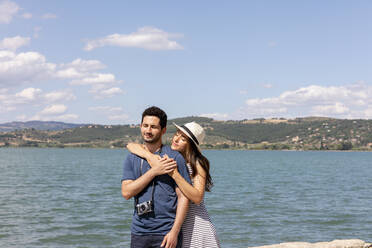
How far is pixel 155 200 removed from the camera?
414 cm

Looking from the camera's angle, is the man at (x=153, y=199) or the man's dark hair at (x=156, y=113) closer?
the man at (x=153, y=199)

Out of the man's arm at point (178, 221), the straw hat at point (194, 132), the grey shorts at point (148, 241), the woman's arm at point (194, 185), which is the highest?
the straw hat at point (194, 132)

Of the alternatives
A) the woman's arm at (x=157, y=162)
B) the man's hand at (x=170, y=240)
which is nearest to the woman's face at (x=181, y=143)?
the woman's arm at (x=157, y=162)

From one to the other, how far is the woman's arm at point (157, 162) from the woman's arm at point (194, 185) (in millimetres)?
81

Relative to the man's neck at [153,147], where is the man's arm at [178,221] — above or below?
below

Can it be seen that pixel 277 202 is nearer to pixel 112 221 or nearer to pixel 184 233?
pixel 112 221

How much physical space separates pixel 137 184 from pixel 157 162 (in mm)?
288

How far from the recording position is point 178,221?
4.15m

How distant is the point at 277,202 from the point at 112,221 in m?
13.0

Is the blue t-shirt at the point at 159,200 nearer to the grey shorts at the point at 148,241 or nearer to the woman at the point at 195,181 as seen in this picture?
the grey shorts at the point at 148,241

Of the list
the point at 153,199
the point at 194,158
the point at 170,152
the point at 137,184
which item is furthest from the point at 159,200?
the point at 194,158

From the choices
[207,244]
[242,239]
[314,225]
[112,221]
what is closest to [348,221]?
[314,225]

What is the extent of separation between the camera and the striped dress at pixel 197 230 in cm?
453

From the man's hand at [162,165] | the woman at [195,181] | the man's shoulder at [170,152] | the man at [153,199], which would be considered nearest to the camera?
the man's hand at [162,165]
